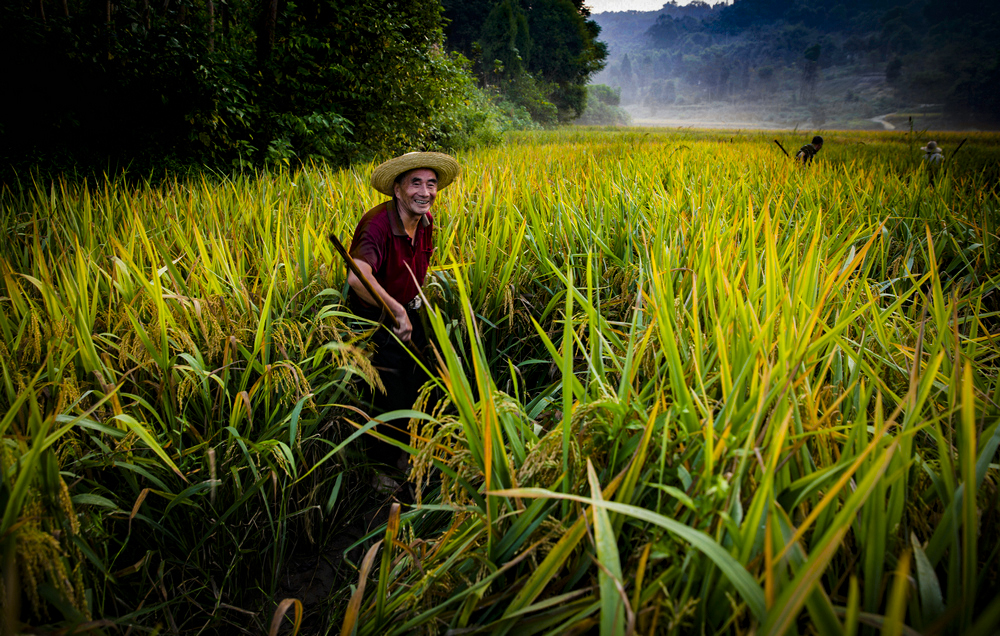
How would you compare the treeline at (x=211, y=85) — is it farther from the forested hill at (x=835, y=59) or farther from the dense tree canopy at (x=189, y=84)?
the forested hill at (x=835, y=59)

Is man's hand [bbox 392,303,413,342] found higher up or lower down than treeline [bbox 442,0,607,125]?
lower down

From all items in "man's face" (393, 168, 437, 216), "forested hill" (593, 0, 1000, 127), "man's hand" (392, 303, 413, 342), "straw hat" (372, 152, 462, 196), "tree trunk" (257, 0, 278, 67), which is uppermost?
"forested hill" (593, 0, 1000, 127)

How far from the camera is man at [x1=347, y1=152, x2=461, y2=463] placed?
1.75 m

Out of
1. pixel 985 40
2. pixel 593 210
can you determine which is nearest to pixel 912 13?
pixel 985 40

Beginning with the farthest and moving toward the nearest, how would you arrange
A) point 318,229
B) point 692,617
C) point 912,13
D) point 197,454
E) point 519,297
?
point 912,13, point 318,229, point 519,297, point 197,454, point 692,617

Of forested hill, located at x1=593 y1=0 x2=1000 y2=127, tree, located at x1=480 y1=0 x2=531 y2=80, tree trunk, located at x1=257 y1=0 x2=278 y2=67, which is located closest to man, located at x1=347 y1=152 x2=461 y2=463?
tree trunk, located at x1=257 y1=0 x2=278 y2=67

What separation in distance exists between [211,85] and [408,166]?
11.9 ft

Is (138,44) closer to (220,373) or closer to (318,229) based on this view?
(318,229)

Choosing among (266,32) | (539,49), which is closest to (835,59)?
(539,49)

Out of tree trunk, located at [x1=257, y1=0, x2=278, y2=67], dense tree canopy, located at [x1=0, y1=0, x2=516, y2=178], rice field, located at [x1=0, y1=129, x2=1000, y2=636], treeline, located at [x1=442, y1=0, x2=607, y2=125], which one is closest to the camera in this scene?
rice field, located at [x1=0, y1=129, x2=1000, y2=636]

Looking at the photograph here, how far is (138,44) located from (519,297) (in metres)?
4.77

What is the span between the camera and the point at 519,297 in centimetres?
193

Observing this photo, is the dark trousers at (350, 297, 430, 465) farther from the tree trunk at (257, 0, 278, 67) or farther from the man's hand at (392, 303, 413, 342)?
the tree trunk at (257, 0, 278, 67)

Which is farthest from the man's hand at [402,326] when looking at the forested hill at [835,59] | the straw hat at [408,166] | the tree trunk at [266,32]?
the forested hill at [835,59]
